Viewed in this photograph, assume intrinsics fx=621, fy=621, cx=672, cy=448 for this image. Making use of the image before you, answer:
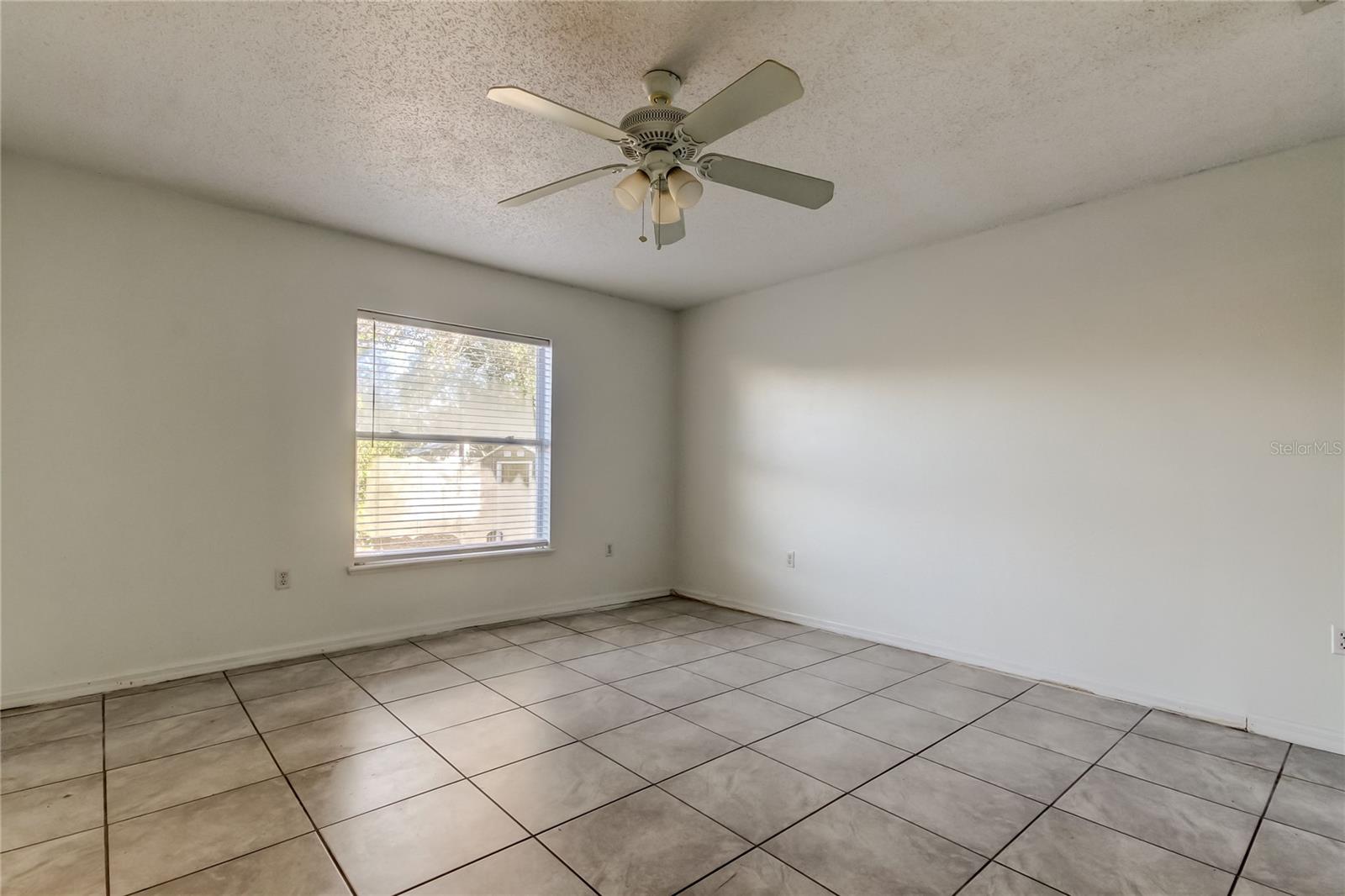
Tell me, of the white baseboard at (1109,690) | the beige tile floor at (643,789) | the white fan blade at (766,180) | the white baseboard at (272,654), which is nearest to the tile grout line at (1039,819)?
the beige tile floor at (643,789)

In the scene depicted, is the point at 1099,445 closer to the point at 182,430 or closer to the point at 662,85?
the point at 662,85

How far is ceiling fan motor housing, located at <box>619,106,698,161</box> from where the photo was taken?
198 centimetres

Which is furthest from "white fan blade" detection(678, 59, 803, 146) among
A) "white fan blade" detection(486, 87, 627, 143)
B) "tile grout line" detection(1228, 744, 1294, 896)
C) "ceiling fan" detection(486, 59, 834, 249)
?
"tile grout line" detection(1228, 744, 1294, 896)

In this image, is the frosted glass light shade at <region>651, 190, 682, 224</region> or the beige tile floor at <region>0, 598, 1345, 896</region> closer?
the beige tile floor at <region>0, 598, 1345, 896</region>

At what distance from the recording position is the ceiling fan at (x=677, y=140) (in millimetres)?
1749

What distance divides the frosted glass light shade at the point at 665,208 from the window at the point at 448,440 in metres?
2.32

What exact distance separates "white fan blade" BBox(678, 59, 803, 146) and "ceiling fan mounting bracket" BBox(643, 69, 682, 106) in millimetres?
289

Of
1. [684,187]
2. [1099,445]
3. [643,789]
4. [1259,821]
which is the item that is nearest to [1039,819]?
[1259,821]

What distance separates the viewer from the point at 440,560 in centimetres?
414

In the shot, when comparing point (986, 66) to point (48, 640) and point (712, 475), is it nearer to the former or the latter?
point (712, 475)

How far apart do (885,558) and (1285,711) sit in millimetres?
1920

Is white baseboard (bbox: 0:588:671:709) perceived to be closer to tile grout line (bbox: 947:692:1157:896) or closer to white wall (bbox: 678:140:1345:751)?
white wall (bbox: 678:140:1345:751)

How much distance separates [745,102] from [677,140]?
35cm

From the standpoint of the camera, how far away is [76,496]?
9.82ft
